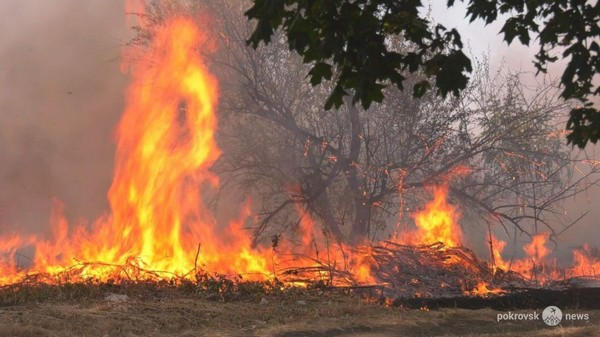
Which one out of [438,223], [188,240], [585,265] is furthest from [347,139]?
[585,265]

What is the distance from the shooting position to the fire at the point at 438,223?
1392 centimetres

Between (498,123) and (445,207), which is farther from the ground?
(498,123)

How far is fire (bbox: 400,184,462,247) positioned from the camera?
13922 millimetres

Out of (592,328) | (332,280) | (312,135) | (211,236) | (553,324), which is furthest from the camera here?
(312,135)

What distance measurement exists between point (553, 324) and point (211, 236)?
7579 mm

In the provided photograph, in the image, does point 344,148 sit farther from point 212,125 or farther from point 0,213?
point 0,213

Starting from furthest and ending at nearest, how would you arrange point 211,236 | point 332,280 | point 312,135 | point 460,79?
1. point 312,135
2. point 211,236
3. point 332,280
4. point 460,79

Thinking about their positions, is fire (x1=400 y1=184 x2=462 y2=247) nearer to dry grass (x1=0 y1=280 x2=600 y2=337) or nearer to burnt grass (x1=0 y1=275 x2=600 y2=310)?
burnt grass (x1=0 y1=275 x2=600 y2=310)

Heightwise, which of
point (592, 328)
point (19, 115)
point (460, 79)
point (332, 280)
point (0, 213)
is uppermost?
point (19, 115)

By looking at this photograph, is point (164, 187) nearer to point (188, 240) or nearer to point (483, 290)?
point (188, 240)

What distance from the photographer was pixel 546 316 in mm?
9461

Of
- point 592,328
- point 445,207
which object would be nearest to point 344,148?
point 445,207

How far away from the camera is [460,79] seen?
4973 mm

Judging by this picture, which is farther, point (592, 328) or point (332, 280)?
point (332, 280)
